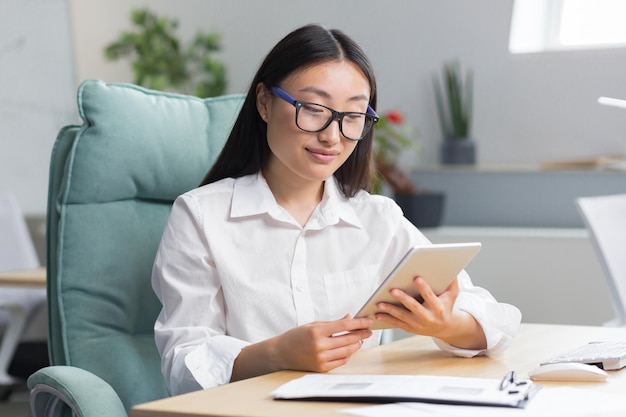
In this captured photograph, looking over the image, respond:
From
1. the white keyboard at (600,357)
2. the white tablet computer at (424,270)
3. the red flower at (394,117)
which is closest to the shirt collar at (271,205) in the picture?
the white tablet computer at (424,270)

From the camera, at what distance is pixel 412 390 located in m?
1.10

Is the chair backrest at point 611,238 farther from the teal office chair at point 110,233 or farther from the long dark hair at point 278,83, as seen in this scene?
the teal office chair at point 110,233

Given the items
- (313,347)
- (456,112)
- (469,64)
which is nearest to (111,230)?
(313,347)

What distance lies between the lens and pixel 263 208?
1650mm

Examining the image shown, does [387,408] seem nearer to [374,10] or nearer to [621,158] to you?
[621,158]

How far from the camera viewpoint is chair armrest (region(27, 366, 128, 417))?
1422 mm

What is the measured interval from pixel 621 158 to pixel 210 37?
80.8 inches

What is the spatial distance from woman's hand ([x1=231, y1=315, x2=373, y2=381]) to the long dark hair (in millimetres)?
481

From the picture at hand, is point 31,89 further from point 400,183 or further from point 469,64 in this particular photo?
point 469,64

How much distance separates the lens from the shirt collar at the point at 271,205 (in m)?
1.65

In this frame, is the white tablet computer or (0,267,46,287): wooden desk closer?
the white tablet computer

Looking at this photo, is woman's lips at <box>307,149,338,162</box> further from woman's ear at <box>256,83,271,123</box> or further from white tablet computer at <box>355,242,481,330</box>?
white tablet computer at <box>355,242,481,330</box>

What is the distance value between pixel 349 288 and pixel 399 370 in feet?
1.12

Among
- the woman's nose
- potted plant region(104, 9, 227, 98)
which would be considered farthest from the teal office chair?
potted plant region(104, 9, 227, 98)
